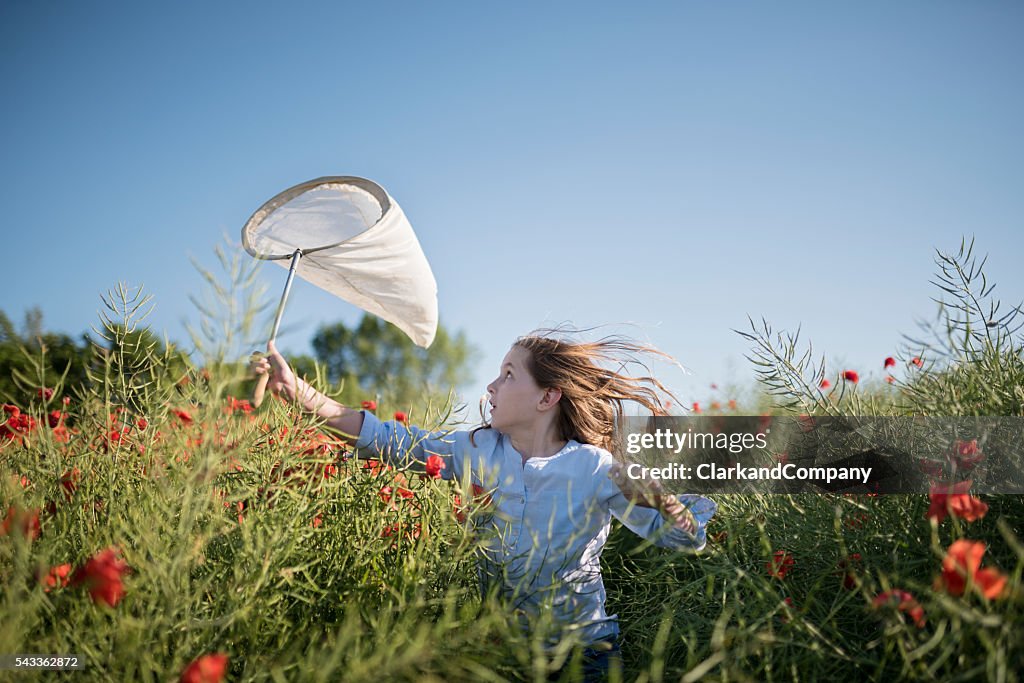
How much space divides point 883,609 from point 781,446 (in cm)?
100

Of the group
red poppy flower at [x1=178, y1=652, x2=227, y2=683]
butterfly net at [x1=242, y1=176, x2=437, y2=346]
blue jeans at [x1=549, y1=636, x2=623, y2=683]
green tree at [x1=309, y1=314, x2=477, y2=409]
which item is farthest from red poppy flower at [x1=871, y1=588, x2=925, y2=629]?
green tree at [x1=309, y1=314, x2=477, y2=409]

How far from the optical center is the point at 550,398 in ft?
7.06

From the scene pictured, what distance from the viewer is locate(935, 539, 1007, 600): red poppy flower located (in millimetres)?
799

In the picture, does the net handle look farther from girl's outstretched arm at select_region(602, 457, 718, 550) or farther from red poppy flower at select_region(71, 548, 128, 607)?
girl's outstretched arm at select_region(602, 457, 718, 550)

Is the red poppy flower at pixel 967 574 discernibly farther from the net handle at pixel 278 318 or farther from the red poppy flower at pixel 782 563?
the net handle at pixel 278 318

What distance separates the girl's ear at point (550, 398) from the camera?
7.03 ft

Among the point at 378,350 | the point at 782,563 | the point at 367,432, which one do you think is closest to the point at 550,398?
the point at 367,432

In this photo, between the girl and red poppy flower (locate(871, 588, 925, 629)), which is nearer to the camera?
red poppy flower (locate(871, 588, 925, 629))

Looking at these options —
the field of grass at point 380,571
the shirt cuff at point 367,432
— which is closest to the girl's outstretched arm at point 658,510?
the field of grass at point 380,571

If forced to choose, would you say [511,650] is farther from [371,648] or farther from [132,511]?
[132,511]

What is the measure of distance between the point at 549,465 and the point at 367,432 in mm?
564

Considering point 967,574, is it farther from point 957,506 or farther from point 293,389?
point 293,389

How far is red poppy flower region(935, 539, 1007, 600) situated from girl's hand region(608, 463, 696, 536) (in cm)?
50

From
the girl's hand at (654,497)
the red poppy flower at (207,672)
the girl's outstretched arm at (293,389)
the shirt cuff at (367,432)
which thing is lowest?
the red poppy flower at (207,672)
